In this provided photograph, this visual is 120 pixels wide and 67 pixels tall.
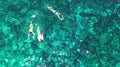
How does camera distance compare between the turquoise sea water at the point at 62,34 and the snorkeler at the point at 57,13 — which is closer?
the turquoise sea water at the point at 62,34

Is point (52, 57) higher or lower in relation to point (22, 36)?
lower

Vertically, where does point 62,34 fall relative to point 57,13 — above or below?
below

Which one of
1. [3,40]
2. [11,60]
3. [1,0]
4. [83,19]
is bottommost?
[11,60]

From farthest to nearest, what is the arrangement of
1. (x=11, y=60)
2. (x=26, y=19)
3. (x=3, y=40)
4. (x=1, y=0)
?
1. (x=1, y=0)
2. (x=26, y=19)
3. (x=3, y=40)
4. (x=11, y=60)

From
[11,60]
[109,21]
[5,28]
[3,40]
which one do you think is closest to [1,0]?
[5,28]

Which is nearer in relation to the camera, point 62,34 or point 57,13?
point 62,34

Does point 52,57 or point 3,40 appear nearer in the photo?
point 52,57

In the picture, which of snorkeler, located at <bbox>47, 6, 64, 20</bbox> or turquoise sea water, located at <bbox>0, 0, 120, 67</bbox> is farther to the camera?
snorkeler, located at <bbox>47, 6, 64, 20</bbox>

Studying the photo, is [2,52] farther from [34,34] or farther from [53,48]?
[53,48]
